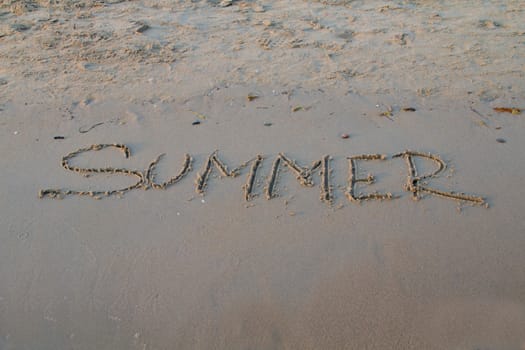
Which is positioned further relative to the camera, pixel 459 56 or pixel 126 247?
pixel 459 56

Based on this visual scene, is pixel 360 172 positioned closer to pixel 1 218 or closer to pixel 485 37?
pixel 1 218

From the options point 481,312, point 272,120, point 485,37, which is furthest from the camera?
point 485,37

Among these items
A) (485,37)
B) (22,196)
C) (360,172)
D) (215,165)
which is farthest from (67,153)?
(485,37)

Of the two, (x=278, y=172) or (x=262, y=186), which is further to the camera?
(x=278, y=172)

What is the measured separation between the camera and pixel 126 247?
2543 mm

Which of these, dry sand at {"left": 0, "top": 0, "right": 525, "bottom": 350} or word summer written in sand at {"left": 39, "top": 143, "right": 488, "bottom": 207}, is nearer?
dry sand at {"left": 0, "top": 0, "right": 525, "bottom": 350}

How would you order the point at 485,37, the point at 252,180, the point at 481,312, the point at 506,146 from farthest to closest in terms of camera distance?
1. the point at 485,37
2. the point at 506,146
3. the point at 252,180
4. the point at 481,312

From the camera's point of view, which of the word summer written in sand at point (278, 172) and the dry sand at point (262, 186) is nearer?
the dry sand at point (262, 186)

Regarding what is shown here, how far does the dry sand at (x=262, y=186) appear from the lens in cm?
218

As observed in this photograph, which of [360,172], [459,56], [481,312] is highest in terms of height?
[459,56]

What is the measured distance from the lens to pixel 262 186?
293cm

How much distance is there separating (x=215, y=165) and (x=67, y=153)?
108 centimetres

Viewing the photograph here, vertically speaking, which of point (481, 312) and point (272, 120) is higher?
point (272, 120)

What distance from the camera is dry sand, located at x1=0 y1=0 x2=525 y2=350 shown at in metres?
2.18
